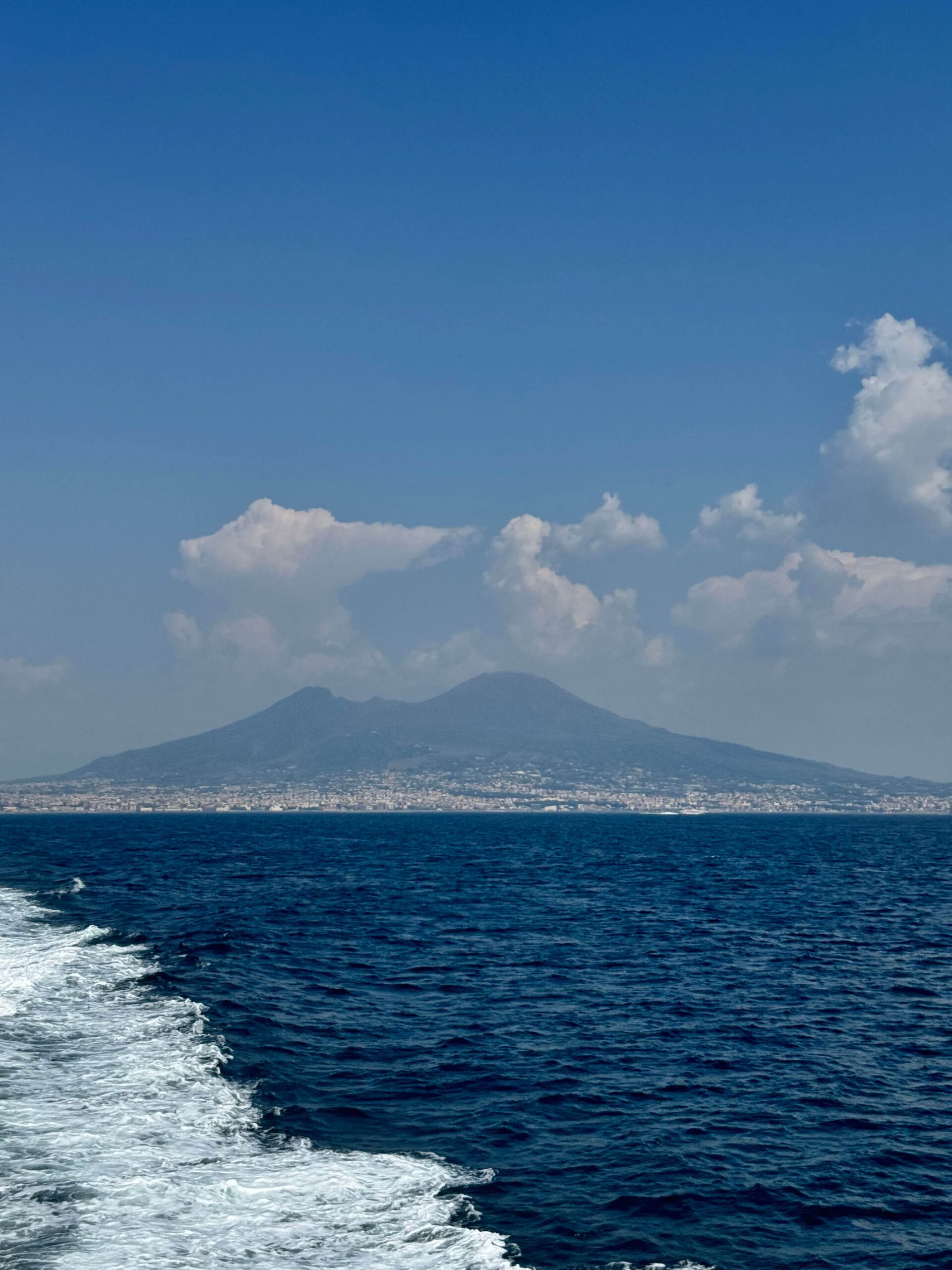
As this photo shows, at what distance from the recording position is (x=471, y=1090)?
96.8ft

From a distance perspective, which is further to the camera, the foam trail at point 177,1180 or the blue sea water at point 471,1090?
the blue sea water at point 471,1090

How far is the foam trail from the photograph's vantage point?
1836 centimetres

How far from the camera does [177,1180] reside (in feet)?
71.1

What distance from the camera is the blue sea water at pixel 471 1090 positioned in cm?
1991

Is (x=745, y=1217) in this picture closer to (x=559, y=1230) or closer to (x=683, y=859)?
(x=559, y=1230)

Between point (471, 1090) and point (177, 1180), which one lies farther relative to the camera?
point (471, 1090)

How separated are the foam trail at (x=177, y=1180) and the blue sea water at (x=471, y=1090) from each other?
8 centimetres

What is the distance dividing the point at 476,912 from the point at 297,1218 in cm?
4838

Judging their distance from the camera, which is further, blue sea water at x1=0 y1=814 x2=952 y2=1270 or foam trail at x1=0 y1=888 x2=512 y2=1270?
blue sea water at x1=0 y1=814 x2=952 y2=1270

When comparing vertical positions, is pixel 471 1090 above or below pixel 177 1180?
below

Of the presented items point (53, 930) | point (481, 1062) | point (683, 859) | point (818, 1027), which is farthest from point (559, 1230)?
point (683, 859)

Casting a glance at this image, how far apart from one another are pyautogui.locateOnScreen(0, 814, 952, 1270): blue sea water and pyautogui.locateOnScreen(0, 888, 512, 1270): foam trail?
0.08 meters

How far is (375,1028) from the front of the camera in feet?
120

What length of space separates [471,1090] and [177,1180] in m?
10.1
